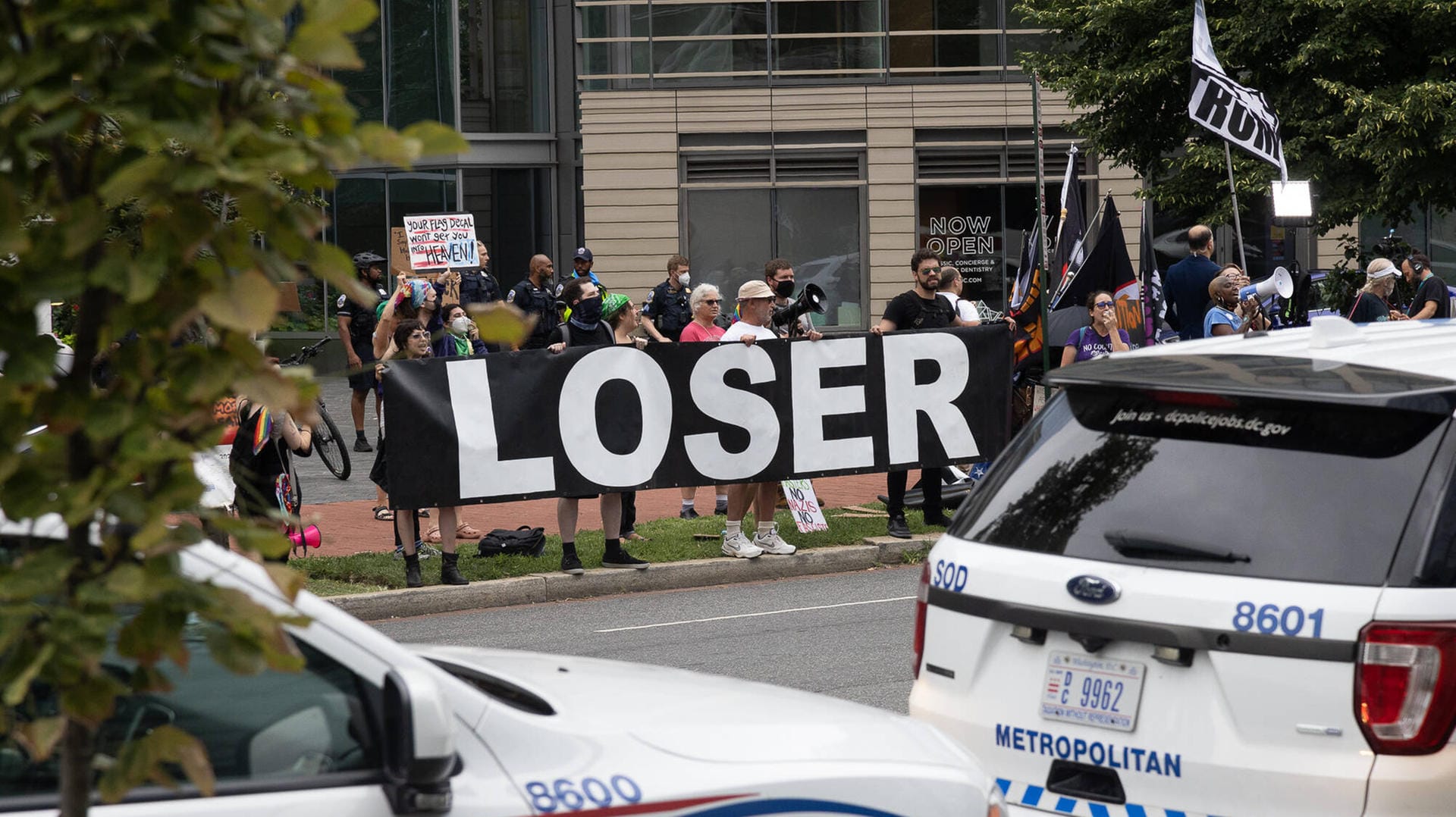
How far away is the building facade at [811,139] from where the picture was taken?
29594 mm

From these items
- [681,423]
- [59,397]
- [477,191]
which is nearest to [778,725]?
[59,397]

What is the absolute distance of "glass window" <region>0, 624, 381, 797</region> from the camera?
9.61 feet

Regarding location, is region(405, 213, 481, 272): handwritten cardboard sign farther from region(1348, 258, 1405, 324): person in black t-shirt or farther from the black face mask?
region(1348, 258, 1405, 324): person in black t-shirt

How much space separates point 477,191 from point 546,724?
100 feet

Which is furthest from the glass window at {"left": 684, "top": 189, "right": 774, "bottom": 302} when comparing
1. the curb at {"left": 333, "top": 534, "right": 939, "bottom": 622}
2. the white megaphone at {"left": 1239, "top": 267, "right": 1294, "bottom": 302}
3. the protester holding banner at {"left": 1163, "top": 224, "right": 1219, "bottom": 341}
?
the curb at {"left": 333, "top": 534, "right": 939, "bottom": 622}

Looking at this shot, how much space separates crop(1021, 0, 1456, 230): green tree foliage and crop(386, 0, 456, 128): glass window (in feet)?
37.9

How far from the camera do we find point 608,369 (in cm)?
1181

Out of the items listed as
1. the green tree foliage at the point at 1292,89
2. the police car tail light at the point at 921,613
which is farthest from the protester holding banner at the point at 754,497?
the green tree foliage at the point at 1292,89

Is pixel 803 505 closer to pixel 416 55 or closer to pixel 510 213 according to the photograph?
pixel 510 213

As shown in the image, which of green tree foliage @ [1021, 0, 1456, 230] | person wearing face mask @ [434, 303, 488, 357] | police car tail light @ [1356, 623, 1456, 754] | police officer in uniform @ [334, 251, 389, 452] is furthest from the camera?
green tree foliage @ [1021, 0, 1456, 230]

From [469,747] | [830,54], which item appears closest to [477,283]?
[830,54]

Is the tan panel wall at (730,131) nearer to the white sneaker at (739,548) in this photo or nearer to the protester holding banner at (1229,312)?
the protester holding banner at (1229,312)

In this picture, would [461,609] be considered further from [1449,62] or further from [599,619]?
[1449,62]

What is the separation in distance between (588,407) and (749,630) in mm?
2501
